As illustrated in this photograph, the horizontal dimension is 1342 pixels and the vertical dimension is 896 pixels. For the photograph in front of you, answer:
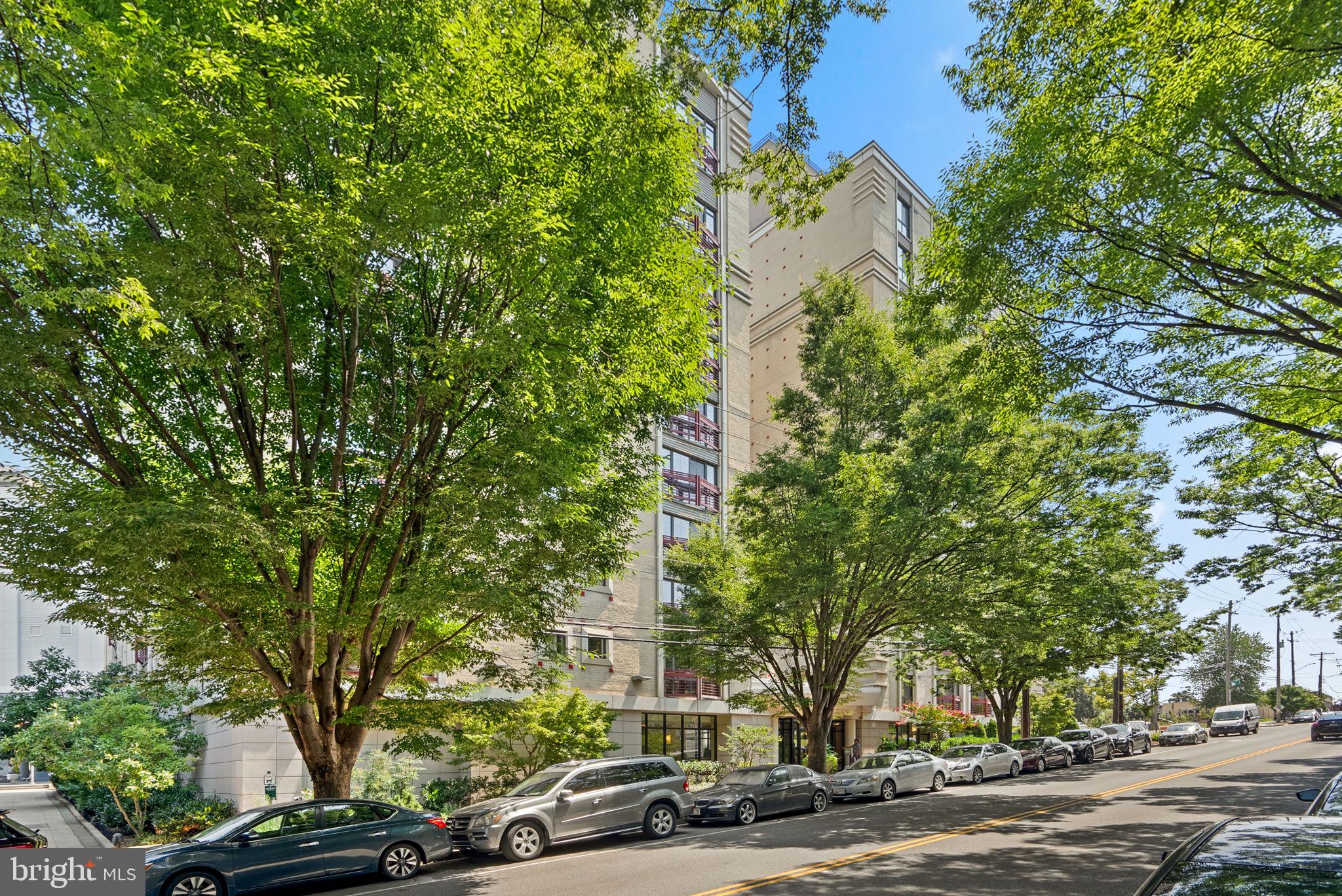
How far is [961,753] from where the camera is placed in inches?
1091

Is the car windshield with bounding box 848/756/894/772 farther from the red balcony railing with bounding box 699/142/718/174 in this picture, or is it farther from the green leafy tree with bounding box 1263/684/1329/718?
the green leafy tree with bounding box 1263/684/1329/718

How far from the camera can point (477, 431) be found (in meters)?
12.4

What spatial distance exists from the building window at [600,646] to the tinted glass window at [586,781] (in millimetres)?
14234

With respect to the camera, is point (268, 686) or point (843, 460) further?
point (843, 460)

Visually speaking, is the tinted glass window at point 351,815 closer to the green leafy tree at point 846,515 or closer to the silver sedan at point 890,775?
the green leafy tree at point 846,515

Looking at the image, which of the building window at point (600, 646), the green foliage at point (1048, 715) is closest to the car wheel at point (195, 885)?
the building window at point (600, 646)

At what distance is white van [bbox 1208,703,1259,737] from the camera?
5166cm

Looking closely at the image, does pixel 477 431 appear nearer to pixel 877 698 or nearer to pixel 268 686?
pixel 268 686

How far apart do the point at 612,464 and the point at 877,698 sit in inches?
1311

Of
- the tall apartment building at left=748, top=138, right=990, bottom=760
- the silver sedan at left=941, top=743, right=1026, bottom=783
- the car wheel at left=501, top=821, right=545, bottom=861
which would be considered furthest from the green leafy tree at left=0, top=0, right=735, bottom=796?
the tall apartment building at left=748, top=138, right=990, bottom=760

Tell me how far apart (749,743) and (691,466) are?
38.9 ft

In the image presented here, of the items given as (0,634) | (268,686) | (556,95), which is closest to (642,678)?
(268,686)

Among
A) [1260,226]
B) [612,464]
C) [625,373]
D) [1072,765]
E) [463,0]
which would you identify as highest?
[463,0]

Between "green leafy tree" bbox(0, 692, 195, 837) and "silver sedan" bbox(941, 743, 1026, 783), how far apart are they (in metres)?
21.4
